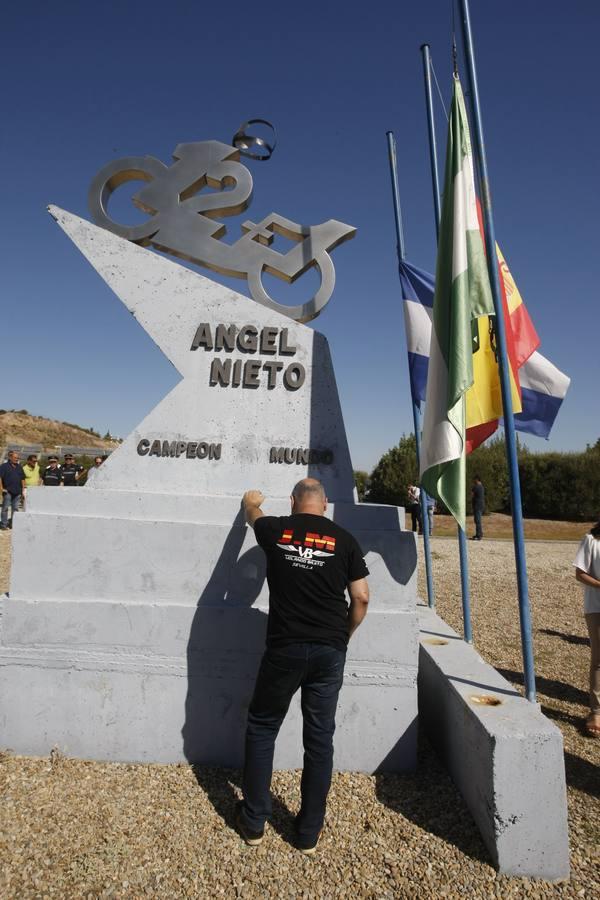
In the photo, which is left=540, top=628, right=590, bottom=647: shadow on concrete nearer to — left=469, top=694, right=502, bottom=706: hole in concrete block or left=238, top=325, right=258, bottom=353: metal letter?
left=469, top=694, right=502, bottom=706: hole in concrete block

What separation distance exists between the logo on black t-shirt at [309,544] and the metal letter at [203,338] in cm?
191

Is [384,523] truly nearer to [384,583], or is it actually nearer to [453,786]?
[384,583]

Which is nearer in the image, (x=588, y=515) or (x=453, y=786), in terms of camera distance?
(x=453, y=786)

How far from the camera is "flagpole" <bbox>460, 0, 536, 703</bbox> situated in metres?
3.31

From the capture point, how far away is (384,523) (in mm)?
3785

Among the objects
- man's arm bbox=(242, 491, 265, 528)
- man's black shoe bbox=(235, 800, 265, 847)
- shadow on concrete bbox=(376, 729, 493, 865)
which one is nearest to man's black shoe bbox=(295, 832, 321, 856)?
man's black shoe bbox=(235, 800, 265, 847)

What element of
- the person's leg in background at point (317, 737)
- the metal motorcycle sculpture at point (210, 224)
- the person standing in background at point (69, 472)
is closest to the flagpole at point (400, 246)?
the metal motorcycle sculpture at point (210, 224)

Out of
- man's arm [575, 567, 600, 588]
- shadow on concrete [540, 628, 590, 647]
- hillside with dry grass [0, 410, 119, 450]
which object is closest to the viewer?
man's arm [575, 567, 600, 588]

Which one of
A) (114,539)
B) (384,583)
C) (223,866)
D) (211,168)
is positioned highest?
(211,168)

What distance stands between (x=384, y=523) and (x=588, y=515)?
2611 centimetres

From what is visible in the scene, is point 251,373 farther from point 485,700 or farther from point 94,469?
point 485,700

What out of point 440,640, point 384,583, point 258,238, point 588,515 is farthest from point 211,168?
point 588,515

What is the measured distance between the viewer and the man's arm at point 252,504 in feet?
11.2

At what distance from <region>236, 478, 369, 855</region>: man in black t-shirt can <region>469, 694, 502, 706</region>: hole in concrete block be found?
94 centimetres
